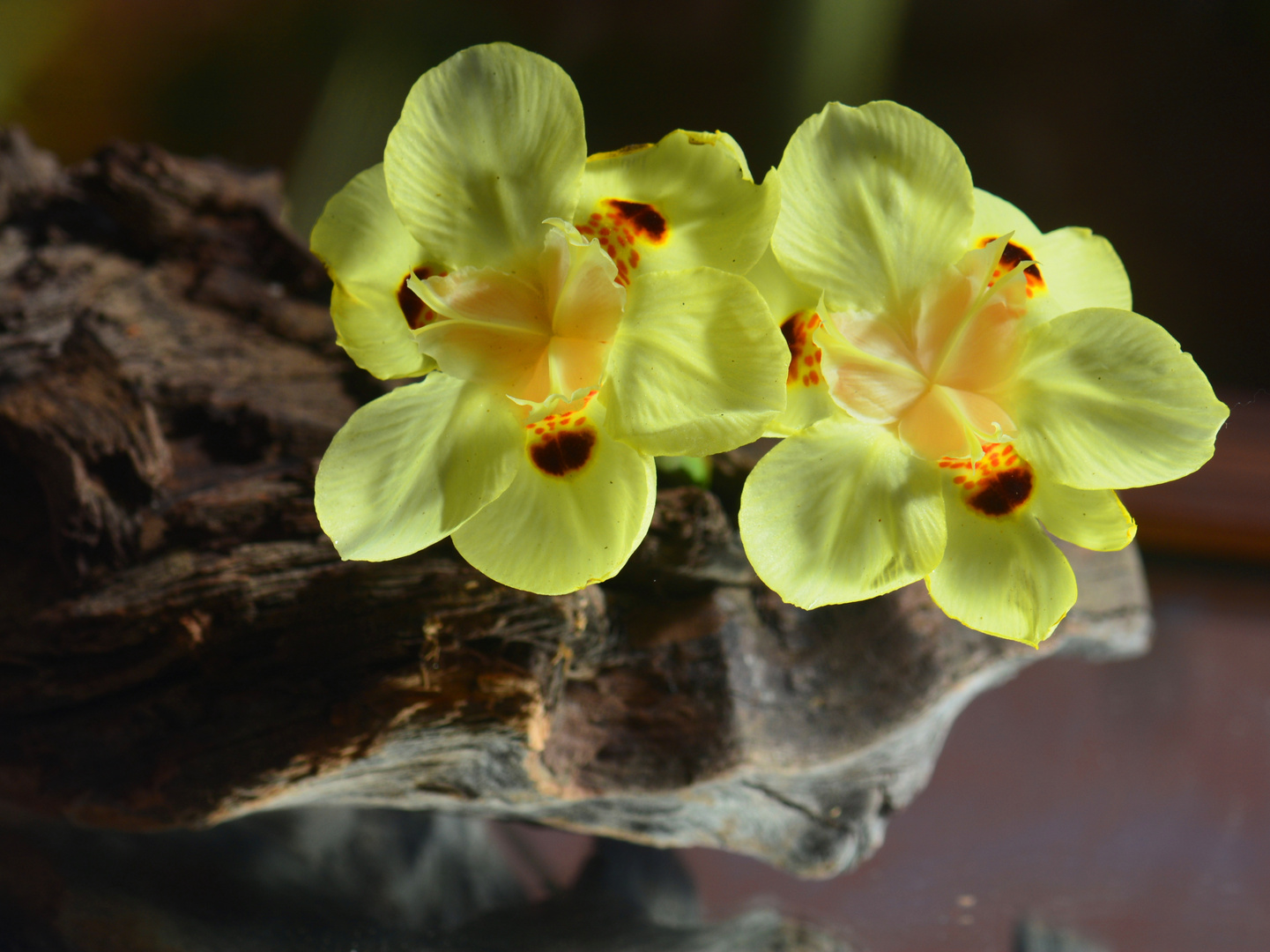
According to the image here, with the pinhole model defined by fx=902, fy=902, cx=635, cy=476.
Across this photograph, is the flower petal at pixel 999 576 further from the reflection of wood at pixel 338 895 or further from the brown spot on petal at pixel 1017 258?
the reflection of wood at pixel 338 895

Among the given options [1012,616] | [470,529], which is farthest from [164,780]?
[1012,616]

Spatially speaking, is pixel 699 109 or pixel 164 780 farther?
pixel 699 109

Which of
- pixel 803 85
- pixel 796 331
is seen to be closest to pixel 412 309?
pixel 796 331

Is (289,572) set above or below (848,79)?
below

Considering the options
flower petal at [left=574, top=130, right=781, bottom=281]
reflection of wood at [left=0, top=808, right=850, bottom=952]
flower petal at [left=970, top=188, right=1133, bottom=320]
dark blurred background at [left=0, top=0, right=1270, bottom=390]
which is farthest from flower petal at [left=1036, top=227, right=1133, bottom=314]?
dark blurred background at [left=0, top=0, right=1270, bottom=390]

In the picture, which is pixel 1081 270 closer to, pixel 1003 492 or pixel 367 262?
pixel 1003 492

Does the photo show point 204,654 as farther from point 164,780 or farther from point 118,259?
point 118,259

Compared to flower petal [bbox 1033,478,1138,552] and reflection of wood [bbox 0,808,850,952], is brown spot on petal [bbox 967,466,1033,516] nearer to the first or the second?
flower petal [bbox 1033,478,1138,552]
